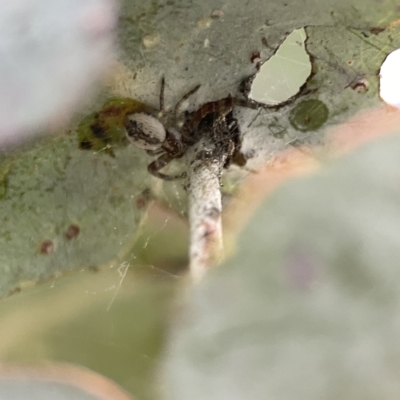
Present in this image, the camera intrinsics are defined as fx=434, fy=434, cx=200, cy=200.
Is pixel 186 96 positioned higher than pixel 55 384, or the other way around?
pixel 186 96

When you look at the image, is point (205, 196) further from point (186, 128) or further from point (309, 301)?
point (309, 301)

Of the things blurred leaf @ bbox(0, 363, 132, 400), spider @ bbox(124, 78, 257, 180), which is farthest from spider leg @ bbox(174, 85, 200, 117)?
blurred leaf @ bbox(0, 363, 132, 400)

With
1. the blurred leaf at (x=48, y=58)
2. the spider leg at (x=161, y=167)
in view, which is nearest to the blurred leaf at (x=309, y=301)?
the spider leg at (x=161, y=167)

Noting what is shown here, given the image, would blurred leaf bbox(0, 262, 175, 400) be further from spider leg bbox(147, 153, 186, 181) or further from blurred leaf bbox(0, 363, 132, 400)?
spider leg bbox(147, 153, 186, 181)

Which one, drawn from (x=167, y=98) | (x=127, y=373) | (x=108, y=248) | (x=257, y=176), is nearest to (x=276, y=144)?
(x=257, y=176)

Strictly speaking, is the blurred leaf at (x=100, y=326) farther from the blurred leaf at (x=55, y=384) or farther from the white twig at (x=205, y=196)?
the white twig at (x=205, y=196)

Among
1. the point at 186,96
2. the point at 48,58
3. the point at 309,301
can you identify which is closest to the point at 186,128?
the point at 186,96

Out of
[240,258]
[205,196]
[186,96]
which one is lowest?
[240,258]
